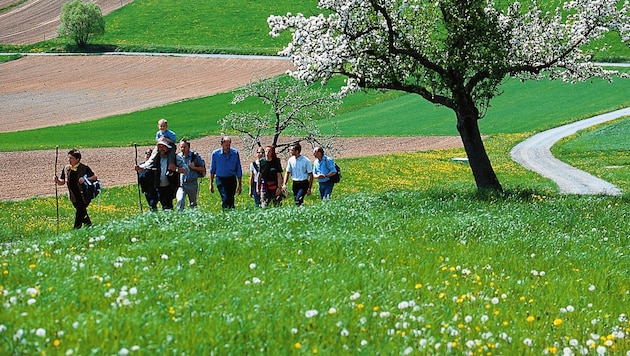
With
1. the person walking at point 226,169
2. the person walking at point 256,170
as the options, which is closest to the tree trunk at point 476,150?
the person walking at point 256,170

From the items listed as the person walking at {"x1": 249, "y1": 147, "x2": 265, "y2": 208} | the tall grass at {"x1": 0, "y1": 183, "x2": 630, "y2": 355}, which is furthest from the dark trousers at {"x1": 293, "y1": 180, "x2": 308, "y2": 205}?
the tall grass at {"x1": 0, "y1": 183, "x2": 630, "y2": 355}

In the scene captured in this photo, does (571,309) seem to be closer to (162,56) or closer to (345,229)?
(345,229)

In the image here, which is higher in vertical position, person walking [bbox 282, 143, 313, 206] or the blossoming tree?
the blossoming tree

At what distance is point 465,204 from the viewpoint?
16.9 m

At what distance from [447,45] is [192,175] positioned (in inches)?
300

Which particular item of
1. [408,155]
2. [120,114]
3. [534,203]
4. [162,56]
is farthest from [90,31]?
[534,203]

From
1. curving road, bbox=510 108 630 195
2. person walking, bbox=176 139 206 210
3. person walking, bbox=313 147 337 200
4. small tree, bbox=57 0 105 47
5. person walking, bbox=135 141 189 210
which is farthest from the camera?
small tree, bbox=57 0 105 47

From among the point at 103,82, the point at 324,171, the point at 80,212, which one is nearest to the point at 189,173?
the point at 80,212

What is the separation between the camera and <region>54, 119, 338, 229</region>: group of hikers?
16.8 metres

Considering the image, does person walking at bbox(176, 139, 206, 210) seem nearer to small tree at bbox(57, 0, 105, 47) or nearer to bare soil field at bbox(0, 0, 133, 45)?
small tree at bbox(57, 0, 105, 47)

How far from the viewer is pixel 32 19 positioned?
11800 centimetres

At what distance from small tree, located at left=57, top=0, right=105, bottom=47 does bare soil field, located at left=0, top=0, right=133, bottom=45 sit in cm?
663

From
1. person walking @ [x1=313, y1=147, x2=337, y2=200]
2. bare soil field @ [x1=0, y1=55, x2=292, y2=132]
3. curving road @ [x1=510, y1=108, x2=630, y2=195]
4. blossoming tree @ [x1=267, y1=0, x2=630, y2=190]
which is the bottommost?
curving road @ [x1=510, y1=108, x2=630, y2=195]

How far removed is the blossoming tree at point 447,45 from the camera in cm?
1972
